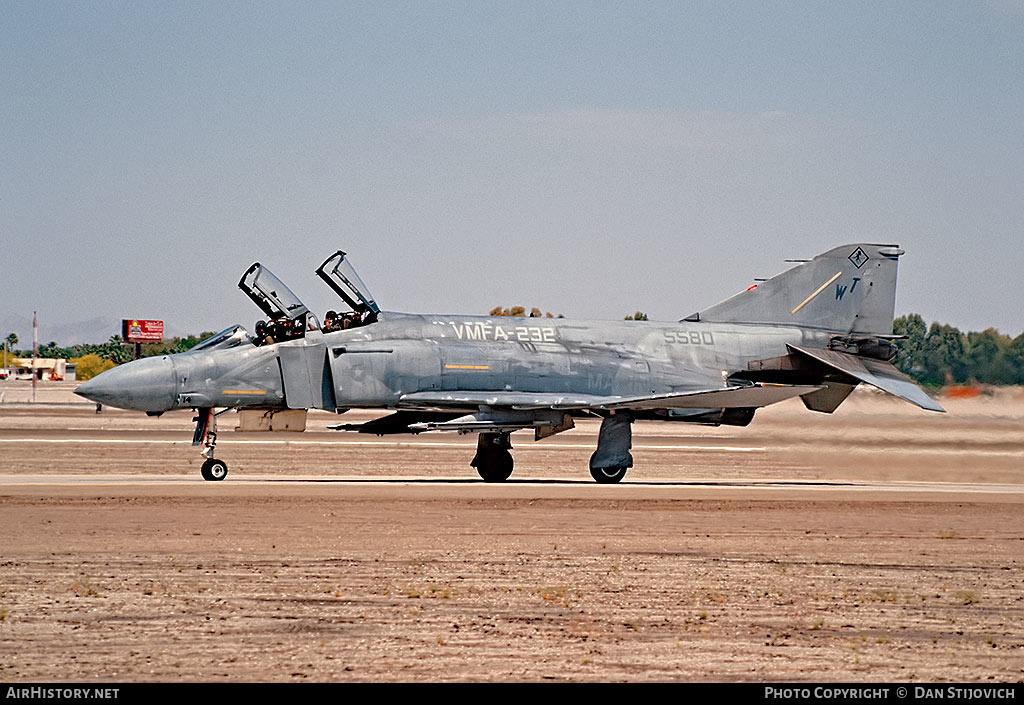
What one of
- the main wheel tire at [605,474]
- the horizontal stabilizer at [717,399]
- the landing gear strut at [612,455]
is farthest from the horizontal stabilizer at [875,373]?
the main wheel tire at [605,474]

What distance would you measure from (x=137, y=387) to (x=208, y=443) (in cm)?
179

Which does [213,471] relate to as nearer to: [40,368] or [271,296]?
[271,296]

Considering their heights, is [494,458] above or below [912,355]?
below

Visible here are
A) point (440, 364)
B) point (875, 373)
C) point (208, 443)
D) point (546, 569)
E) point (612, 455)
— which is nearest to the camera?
point (546, 569)

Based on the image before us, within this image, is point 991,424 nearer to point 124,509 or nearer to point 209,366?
point 209,366

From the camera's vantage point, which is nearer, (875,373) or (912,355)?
(875,373)

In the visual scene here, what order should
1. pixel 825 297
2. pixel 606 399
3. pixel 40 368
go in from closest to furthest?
pixel 606 399 → pixel 825 297 → pixel 40 368

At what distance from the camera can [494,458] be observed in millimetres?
24391

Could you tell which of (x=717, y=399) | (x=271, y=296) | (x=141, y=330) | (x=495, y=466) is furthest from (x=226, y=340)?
(x=141, y=330)

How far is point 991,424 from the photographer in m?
26.7

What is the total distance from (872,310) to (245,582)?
18.8 meters

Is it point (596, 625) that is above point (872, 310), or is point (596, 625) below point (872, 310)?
below
